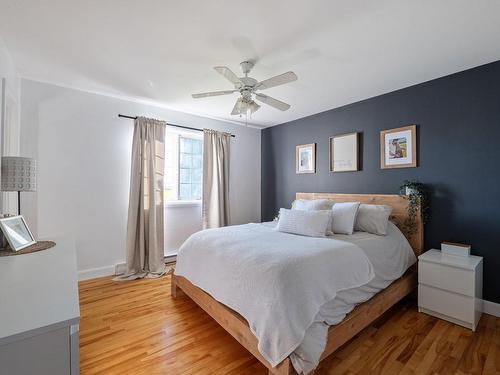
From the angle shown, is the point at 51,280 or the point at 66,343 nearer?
the point at 66,343

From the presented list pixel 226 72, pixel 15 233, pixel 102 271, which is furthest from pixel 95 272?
pixel 226 72

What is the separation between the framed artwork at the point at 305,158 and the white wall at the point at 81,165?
2232 millimetres

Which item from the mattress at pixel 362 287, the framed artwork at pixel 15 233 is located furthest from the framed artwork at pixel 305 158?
the framed artwork at pixel 15 233

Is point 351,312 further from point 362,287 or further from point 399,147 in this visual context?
point 399,147

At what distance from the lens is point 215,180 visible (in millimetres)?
4055

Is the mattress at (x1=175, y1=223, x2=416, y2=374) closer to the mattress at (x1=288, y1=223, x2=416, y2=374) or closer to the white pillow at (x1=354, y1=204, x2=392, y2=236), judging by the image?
the mattress at (x1=288, y1=223, x2=416, y2=374)

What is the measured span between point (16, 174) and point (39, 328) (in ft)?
5.55

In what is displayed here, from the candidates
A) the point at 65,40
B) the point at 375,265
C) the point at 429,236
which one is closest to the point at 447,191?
the point at 429,236

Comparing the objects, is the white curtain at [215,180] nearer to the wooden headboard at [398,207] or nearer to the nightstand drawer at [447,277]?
the wooden headboard at [398,207]

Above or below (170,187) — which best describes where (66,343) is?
below

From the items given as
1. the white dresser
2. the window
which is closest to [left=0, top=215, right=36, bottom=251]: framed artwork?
the white dresser

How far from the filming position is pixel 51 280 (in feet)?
3.55

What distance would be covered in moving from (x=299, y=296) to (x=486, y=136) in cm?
251

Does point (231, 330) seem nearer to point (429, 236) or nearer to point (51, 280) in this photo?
point (51, 280)
